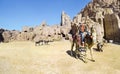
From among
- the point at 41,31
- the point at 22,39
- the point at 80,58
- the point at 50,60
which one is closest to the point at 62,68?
the point at 50,60

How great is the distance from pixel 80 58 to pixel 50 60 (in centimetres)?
303

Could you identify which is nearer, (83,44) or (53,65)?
(53,65)

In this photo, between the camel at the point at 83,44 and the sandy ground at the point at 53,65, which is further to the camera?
the camel at the point at 83,44

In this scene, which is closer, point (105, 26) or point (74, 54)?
point (74, 54)

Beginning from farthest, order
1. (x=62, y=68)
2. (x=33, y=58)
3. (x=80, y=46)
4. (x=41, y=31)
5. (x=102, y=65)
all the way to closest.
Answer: (x=41, y=31)
(x=80, y=46)
(x=33, y=58)
(x=102, y=65)
(x=62, y=68)

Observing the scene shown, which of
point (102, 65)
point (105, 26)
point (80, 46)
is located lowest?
point (102, 65)

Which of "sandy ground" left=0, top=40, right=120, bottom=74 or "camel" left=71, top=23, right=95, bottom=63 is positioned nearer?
"sandy ground" left=0, top=40, right=120, bottom=74

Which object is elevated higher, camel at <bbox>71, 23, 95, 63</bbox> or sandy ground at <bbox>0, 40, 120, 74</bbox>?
camel at <bbox>71, 23, 95, 63</bbox>

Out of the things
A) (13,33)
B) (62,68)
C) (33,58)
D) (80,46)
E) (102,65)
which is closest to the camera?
(62,68)

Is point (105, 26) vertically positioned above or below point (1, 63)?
above

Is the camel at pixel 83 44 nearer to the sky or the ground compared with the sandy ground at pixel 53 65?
nearer to the sky

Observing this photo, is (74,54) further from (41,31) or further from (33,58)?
(41,31)

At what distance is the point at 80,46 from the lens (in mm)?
19516

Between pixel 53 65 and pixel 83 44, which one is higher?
pixel 83 44
